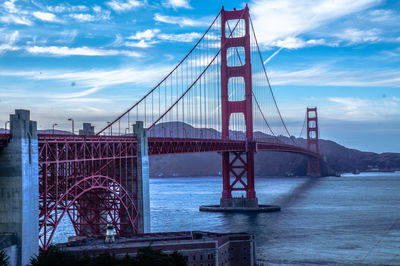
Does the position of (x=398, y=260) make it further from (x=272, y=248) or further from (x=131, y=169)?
(x=131, y=169)

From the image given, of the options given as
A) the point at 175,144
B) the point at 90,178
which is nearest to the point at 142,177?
the point at 90,178

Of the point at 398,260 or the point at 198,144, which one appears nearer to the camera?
the point at 398,260

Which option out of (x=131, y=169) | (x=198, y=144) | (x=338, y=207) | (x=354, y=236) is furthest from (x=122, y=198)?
(x=338, y=207)

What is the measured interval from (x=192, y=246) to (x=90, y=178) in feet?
26.0

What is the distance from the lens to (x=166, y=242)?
36.4 meters

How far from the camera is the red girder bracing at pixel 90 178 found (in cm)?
2987

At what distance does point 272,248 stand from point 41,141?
72.8 ft

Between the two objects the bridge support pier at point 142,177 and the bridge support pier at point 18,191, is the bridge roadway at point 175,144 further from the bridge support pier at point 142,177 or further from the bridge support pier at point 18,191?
the bridge support pier at point 142,177

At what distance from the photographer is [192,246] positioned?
36031mm

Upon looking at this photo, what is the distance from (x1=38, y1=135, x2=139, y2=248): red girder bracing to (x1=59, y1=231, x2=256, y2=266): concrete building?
2044 mm

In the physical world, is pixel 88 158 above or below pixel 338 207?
above

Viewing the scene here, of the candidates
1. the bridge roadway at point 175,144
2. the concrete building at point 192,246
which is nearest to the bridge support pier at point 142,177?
the bridge roadway at point 175,144

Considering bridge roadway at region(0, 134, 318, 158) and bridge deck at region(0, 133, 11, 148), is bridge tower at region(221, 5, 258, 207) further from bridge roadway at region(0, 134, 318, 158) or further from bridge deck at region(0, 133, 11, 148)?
bridge deck at region(0, 133, 11, 148)

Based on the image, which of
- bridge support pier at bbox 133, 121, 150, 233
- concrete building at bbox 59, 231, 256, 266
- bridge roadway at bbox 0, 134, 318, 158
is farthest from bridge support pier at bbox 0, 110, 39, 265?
bridge support pier at bbox 133, 121, 150, 233
